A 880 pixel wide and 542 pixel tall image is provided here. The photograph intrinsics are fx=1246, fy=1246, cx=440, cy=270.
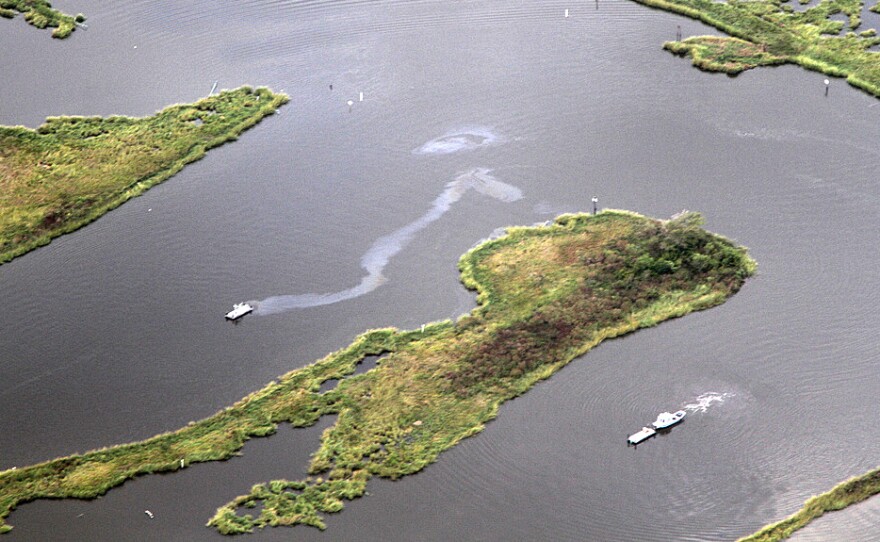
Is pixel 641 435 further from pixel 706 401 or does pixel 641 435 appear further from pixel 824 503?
pixel 824 503

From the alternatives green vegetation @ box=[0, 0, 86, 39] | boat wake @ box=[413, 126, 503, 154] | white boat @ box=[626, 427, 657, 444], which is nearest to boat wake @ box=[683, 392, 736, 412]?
white boat @ box=[626, 427, 657, 444]

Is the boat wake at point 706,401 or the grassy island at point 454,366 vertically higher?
the grassy island at point 454,366

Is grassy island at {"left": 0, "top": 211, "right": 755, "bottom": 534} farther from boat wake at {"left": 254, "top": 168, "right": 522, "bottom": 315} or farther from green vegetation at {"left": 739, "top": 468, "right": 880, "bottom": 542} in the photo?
green vegetation at {"left": 739, "top": 468, "right": 880, "bottom": 542}

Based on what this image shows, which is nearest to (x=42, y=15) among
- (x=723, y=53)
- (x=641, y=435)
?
(x=723, y=53)

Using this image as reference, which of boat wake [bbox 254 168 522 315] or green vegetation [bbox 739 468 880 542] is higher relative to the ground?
boat wake [bbox 254 168 522 315]

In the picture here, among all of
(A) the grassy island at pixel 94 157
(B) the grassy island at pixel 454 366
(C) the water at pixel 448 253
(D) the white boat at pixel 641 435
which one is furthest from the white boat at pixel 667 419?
(A) the grassy island at pixel 94 157

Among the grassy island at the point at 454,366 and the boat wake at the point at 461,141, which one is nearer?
the grassy island at the point at 454,366

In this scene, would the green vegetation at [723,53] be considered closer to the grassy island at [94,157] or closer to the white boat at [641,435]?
the grassy island at [94,157]
